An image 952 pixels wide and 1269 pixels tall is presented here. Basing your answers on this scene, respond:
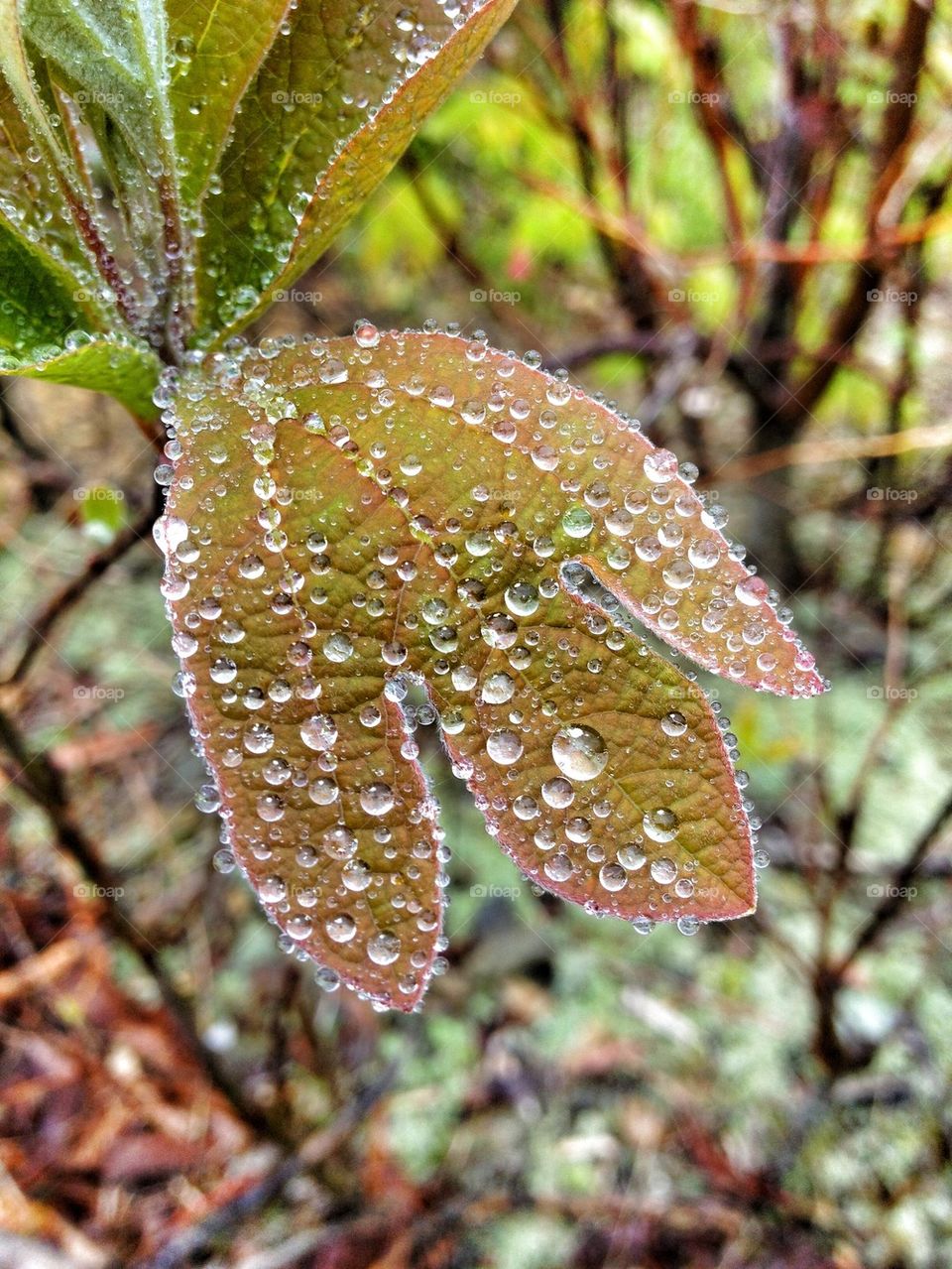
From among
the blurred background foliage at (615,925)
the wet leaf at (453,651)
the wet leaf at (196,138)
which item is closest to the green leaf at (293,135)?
the wet leaf at (196,138)

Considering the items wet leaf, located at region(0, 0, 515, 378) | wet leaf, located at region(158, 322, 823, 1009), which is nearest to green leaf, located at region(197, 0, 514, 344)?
wet leaf, located at region(0, 0, 515, 378)

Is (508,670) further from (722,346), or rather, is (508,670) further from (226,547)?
(722,346)

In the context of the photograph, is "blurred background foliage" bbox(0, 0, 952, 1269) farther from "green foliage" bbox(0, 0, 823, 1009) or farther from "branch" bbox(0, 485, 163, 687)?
"green foliage" bbox(0, 0, 823, 1009)

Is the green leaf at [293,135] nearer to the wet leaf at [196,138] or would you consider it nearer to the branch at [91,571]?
the wet leaf at [196,138]

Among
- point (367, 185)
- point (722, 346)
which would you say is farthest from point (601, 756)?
point (722, 346)

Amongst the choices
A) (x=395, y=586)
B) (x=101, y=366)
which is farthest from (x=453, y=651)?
(x=101, y=366)

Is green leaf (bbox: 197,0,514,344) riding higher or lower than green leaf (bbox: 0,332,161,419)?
higher
